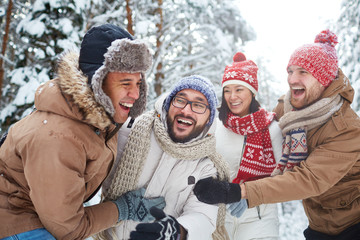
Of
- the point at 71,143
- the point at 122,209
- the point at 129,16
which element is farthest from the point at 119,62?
the point at 129,16

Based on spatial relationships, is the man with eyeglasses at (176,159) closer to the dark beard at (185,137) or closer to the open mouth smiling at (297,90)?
the dark beard at (185,137)

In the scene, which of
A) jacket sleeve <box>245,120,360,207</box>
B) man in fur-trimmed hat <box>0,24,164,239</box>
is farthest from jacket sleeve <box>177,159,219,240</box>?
man in fur-trimmed hat <box>0,24,164,239</box>

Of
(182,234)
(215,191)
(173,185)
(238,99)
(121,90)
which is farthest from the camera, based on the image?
(238,99)

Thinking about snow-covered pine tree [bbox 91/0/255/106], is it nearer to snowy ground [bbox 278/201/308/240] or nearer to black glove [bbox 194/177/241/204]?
black glove [bbox 194/177/241/204]

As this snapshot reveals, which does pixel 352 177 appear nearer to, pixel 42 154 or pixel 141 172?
pixel 141 172

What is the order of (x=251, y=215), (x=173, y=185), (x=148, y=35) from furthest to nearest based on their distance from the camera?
1. (x=148, y=35)
2. (x=251, y=215)
3. (x=173, y=185)

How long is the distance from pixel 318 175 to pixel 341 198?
43 cm

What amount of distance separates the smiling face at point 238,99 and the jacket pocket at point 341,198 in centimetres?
132

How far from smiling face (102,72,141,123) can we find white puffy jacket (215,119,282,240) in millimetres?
1576

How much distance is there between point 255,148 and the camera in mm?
3162

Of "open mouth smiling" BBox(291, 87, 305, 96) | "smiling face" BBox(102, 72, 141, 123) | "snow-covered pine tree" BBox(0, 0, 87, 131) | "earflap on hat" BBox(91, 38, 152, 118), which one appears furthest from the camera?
"snow-covered pine tree" BBox(0, 0, 87, 131)

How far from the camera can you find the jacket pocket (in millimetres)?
2686

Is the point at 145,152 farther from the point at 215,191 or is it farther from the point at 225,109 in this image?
the point at 225,109

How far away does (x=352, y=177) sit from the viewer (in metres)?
2.73
